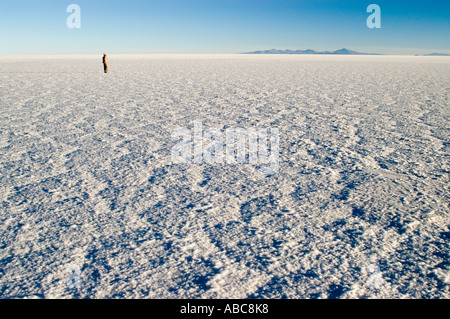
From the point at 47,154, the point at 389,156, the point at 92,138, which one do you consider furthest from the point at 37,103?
the point at 389,156

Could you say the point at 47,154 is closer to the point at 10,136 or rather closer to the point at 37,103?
the point at 10,136

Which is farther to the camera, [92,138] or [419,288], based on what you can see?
[92,138]

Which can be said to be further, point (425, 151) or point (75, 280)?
point (425, 151)

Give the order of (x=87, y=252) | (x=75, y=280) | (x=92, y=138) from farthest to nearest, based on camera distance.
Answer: (x=92, y=138) → (x=87, y=252) → (x=75, y=280)

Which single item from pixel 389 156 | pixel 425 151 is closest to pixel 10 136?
pixel 389 156

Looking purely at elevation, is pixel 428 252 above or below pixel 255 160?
below
